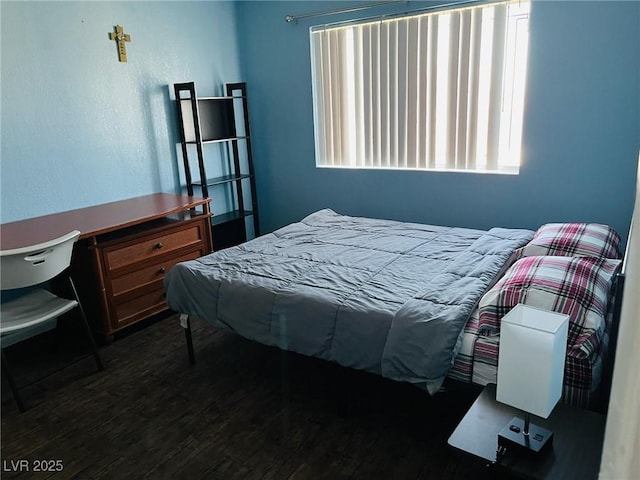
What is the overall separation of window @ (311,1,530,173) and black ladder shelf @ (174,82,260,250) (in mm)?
706

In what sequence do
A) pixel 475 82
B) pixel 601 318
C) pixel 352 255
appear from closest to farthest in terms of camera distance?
pixel 601 318
pixel 352 255
pixel 475 82

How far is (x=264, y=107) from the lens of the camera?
4164mm

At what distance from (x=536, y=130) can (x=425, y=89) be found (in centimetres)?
81

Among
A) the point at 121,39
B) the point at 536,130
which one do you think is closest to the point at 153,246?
the point at 121,39

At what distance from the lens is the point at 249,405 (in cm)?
221

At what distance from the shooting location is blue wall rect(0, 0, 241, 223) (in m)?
2.76

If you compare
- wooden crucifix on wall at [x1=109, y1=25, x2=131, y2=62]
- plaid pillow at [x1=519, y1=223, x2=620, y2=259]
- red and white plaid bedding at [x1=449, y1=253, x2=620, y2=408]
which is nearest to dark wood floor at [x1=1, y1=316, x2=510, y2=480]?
red and white plaid bedding at [x1=449, y1=253, x2=620, y2=408]

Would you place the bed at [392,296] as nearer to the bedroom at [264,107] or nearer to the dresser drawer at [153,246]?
the dresser drawer at [153,246]

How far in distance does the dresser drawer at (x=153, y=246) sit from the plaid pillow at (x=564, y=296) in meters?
2.01

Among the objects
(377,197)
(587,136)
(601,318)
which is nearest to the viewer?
(601,318)

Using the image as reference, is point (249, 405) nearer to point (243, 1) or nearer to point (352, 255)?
point (352, 255)

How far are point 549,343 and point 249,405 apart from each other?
4.96 ft

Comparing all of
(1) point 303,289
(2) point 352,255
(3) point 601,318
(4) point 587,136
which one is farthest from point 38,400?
(4) point 587,136

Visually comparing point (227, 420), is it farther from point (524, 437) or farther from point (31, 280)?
point (524, 437)
